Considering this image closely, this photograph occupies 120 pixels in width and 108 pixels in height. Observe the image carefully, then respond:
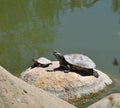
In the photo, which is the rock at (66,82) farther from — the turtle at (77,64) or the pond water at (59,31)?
the pond water at (59,31)

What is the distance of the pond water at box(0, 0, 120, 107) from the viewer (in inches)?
450

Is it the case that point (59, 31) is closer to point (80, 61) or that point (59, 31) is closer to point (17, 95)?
point (80, 61)

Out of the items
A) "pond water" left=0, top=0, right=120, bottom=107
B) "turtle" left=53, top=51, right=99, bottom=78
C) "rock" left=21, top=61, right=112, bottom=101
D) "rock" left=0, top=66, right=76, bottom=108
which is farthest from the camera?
"pond water" left=0, top=0, right=120, bottom=107

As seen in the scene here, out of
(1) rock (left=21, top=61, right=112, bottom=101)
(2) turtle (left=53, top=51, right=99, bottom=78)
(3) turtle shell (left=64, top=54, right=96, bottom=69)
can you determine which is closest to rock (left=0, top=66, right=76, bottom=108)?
(1) rock (left=21, top=61, right=112, bottom=101)

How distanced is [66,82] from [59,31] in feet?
15.5

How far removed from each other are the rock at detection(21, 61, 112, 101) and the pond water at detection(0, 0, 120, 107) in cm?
39

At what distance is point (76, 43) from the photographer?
12.2 metres

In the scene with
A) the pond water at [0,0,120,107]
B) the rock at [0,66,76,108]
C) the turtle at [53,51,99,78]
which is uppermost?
the rock at [0,66,76,108]

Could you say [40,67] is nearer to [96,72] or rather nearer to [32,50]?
[96,72]

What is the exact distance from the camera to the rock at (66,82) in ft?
29.1

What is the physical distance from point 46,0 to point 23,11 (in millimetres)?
2045

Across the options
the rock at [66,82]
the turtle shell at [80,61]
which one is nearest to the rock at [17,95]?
the rock at [66,82]

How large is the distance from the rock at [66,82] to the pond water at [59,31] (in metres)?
0.39

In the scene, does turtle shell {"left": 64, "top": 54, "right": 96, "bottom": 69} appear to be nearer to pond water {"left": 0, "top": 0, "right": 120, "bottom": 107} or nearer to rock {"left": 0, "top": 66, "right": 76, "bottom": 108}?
pond water {"left": 0, "top": 0, "right": 120, "bottom": 107}
